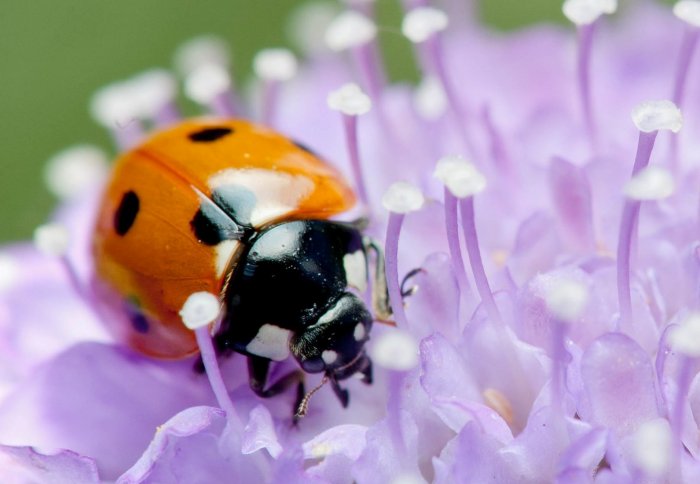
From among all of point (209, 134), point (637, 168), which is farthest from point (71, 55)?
point (637, 168)

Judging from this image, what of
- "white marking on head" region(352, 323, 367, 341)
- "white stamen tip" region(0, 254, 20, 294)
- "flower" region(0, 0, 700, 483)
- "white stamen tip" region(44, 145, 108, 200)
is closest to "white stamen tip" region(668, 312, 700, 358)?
"flower" region(0, 0, 700, 483)


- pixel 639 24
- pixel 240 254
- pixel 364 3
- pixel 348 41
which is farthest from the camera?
pixel 639 24

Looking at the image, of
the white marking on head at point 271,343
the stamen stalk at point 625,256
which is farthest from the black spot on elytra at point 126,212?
the stamen stalk at point 625,256

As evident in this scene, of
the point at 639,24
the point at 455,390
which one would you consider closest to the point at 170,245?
the point at 455,390

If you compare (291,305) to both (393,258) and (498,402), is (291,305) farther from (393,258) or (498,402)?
(498,402)

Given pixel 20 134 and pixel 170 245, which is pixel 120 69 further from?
pixel 170 245

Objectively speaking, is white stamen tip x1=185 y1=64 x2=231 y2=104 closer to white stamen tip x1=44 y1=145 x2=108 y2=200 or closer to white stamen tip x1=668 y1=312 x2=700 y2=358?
white stamen tip x1=44 y1=145 x2=108 y2=200

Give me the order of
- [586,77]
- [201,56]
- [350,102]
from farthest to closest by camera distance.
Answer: [201,56] → [586,77] → [350,102]
